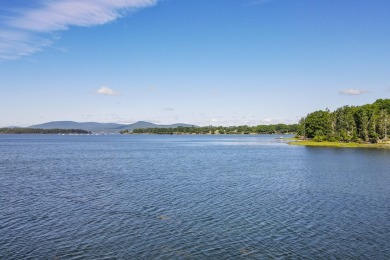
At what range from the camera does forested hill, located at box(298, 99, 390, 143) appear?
490 feet

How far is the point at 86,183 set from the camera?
5212cm

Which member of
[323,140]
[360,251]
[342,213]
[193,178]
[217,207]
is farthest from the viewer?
[323,140]

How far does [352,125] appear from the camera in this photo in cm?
15862

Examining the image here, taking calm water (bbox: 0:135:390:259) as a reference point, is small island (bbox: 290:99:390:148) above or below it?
above

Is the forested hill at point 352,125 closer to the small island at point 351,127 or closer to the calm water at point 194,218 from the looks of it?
the small island at point 351,127

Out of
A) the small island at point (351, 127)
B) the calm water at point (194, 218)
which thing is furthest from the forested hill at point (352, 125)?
the calm water at point (194, 218)

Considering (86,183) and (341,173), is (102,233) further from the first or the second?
(341,173)

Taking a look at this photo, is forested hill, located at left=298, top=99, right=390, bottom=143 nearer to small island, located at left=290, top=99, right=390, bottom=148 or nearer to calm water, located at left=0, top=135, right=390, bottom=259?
small island, located at left=290, top=99, right=390, bottom=148

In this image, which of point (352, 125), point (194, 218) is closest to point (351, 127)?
point (352, 125)

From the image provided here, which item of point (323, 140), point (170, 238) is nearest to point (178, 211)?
point (170, 238)

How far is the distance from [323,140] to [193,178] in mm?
123128

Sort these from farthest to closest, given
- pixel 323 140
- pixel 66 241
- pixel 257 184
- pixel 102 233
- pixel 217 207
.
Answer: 1. pixel 323 140
2. pixel 257 184
3. pixel 217 207
4. pixel 102 233
5. pixel 66 241

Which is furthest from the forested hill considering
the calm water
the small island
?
the calm water

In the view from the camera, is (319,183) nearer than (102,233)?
No
